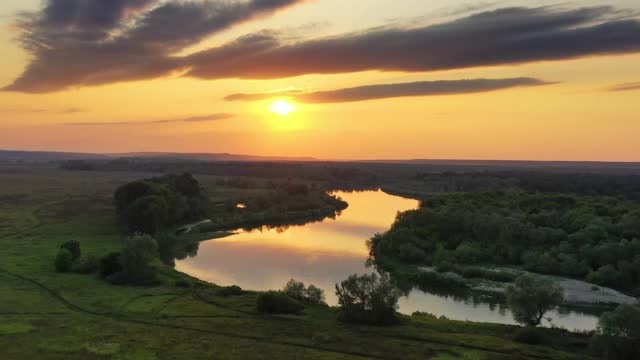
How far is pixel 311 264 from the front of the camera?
85.2 m

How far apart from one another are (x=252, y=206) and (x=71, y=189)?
88.5 metres

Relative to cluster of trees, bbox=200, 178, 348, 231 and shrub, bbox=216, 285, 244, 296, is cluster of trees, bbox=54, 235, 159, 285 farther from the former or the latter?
cluster of trees, bbox=200, 178, 348, 231

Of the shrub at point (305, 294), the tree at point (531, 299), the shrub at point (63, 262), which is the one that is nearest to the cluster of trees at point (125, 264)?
the shrub at point (63, 262)

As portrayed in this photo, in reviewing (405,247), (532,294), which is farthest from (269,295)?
(405,247)

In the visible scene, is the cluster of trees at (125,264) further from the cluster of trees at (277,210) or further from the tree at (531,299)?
the cluster of trees at (277,210)

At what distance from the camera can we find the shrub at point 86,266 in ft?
229

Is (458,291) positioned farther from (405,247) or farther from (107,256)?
(107,256)

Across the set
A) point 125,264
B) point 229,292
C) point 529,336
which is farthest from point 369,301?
point 125,264

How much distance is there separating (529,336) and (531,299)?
507cm

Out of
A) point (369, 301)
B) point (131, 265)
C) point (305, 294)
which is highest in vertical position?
point (369, 301)

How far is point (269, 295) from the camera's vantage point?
2141 inches

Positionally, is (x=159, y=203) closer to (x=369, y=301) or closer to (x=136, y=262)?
(x=136, y=262)

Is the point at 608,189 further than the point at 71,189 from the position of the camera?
No

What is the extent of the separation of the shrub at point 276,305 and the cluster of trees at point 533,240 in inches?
1258
